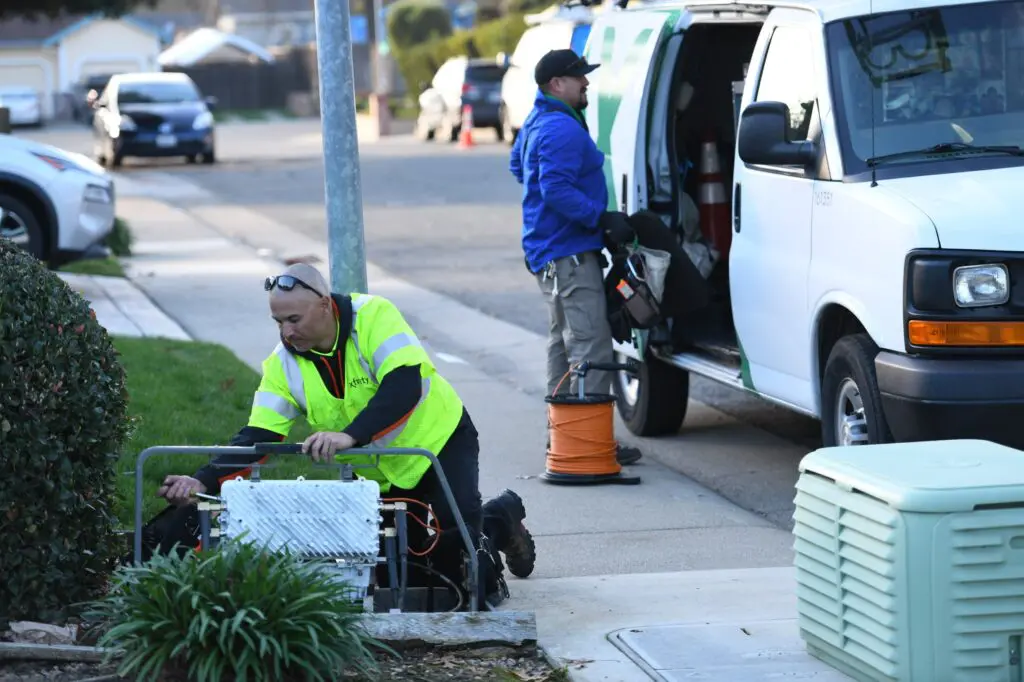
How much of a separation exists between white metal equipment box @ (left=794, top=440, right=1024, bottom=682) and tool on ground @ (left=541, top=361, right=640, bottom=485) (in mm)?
3050

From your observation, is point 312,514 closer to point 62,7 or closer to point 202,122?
point 62,7

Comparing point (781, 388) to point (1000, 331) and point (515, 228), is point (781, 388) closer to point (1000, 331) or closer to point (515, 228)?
point (1000, 331)

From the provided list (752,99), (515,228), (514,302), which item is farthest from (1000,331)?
(515,228)

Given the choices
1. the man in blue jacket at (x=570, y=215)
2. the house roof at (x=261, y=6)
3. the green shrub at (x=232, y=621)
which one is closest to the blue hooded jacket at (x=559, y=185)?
the man in blue jacket at (x=570, y=215)

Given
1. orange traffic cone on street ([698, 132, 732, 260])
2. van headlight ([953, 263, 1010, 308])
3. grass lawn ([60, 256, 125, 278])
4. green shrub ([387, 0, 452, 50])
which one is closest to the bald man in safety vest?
van headlight ([953, 263, 1010, 308])

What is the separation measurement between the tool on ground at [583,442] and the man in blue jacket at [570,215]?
0.39m

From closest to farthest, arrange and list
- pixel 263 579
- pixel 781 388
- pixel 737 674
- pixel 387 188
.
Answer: pixel 263 579, pixel 737 674, pixel 781 388, pixel 387 188

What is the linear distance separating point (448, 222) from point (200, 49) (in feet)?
177

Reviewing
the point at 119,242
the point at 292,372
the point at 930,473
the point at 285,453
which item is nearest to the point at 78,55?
the point at 119,242

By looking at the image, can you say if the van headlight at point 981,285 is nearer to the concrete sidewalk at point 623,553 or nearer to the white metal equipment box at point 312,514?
the concrete sidewalk at point 623,553

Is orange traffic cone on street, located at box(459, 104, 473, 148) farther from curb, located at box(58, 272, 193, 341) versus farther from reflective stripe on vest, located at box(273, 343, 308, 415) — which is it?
reflective stripe on vest, located at box(273, 343, 308, 415)

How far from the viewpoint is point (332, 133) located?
7.27 m

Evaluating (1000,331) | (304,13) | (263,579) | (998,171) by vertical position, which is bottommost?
(263,579)

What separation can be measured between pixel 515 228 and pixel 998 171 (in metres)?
13.9
